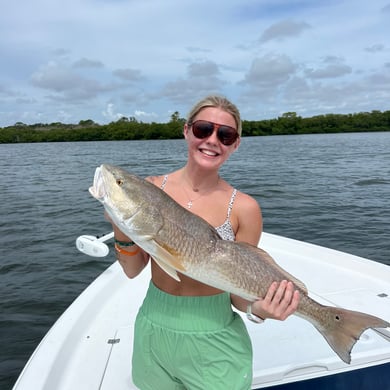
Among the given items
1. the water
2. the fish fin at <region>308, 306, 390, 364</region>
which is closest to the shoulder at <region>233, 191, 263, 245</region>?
the fish fin at <region>308, 306, 390, 364</region>

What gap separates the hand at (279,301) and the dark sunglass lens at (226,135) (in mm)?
844

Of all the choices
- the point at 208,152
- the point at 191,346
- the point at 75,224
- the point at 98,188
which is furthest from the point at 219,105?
the point at 75,224

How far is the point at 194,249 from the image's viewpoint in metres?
2.24

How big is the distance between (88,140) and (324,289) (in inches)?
3612

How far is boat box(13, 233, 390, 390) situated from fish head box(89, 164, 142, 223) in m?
1.51

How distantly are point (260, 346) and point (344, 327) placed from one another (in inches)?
51.0

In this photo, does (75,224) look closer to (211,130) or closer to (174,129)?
(211,130)

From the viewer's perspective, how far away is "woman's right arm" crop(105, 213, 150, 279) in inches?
95.4

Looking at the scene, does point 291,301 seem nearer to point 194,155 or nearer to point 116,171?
point 194,155

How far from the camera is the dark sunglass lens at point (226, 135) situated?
2.41 m

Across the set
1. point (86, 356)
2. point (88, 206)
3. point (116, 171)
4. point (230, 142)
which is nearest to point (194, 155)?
point (230, 142)

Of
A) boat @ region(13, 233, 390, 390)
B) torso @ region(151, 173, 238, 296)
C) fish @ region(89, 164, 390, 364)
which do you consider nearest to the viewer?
fish @ region(89, 164, 390, 364)

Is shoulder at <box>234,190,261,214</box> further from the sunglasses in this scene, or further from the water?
the water

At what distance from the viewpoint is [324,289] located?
187 inches
